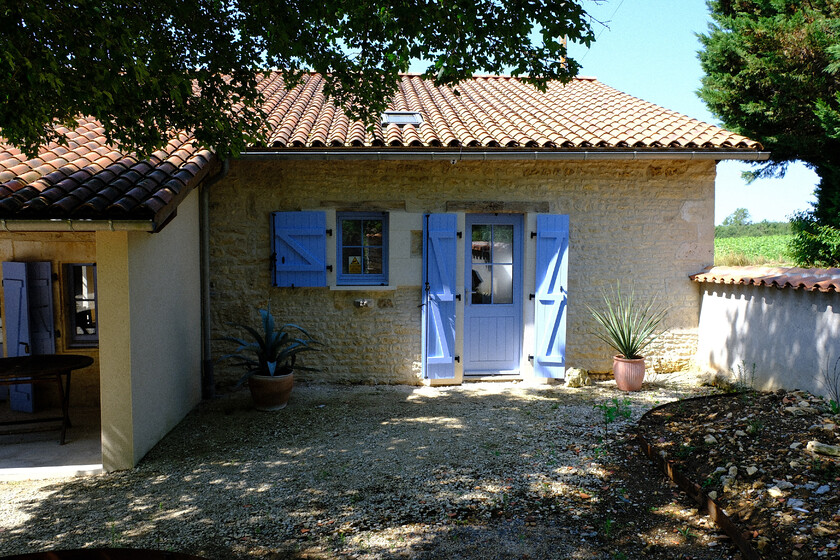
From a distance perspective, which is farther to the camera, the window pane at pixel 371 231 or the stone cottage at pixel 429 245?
the window pane at pixel 371 231

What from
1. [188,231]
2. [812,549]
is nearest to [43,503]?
[188,231]

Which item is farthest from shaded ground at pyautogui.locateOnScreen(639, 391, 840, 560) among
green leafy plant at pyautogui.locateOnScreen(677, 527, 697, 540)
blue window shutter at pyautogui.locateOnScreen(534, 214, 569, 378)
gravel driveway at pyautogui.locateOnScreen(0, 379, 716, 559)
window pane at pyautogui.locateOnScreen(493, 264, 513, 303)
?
window pane at pyautogui.locateOnScreen(493, 264, 513, 303)

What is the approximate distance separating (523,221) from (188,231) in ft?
13.1

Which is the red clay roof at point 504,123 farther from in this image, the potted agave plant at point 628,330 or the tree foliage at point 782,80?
the tree foliage at point 782,80

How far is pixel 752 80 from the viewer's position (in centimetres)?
1185

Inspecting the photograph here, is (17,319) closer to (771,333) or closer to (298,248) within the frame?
(298,248)

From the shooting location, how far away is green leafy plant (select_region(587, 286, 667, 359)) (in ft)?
21.4

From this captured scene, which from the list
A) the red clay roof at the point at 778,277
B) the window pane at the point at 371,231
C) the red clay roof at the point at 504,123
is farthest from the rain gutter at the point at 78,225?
the red clay roof at the point at 778,277

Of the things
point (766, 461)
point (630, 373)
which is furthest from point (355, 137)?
point (766, 461)

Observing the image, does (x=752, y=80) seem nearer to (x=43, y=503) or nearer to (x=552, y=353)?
(x=552, y=353)

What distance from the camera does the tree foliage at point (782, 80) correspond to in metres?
10.5

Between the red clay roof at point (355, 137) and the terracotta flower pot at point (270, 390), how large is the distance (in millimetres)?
2114

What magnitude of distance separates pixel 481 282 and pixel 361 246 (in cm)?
161

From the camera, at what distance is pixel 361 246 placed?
6.86 m
